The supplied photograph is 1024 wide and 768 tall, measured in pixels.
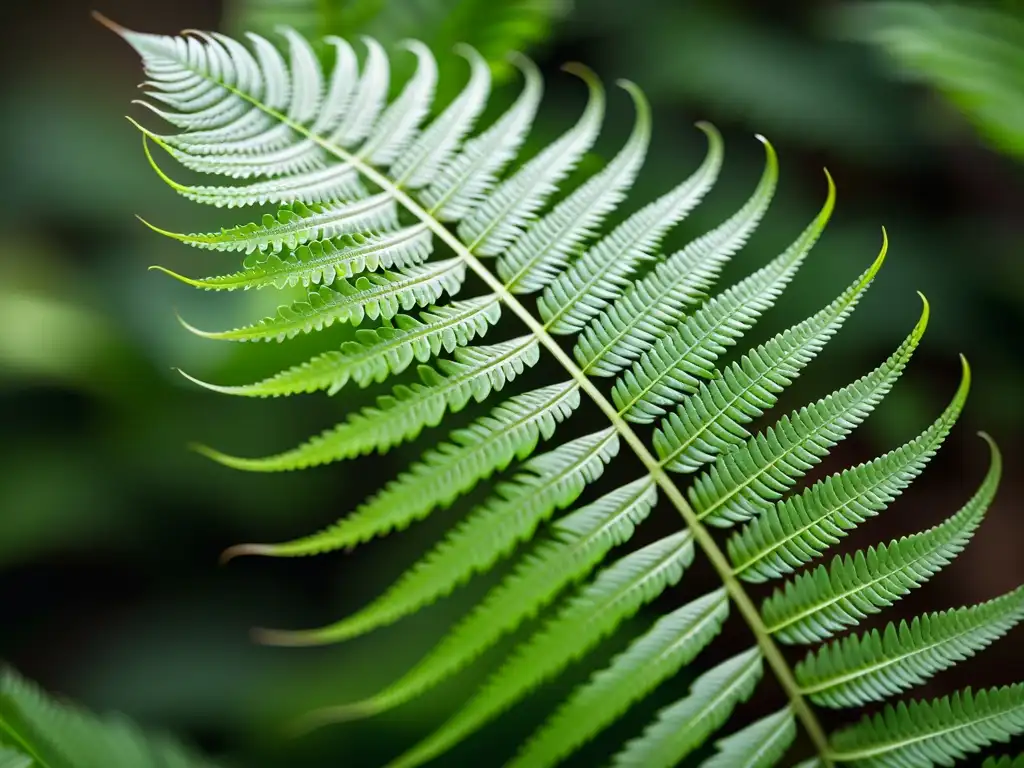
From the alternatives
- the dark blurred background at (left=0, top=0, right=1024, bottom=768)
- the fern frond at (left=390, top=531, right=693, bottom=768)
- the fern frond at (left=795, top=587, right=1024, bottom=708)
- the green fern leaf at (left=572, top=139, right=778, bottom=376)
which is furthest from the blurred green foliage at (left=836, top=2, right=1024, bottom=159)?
the fern frond at (left=390, top=531, right=693, bottom=768)

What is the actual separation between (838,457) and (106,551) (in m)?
1.59

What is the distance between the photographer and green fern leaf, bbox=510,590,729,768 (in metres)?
0.77

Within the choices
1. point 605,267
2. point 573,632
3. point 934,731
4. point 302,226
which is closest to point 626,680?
point 573,632

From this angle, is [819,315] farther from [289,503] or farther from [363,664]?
[289,503]

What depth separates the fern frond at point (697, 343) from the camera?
2.62ft

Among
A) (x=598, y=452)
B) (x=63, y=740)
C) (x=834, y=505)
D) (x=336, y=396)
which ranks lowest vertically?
(x=63, y=740)

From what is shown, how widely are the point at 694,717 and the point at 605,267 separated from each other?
45cm

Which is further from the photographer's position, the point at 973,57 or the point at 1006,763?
the point at 973,57

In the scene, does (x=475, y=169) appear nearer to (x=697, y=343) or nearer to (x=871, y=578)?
(x=697, y=343)

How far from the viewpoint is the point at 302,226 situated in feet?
2.53

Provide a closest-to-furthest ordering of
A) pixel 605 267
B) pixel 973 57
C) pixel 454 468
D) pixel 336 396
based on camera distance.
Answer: pixel 454 468, pixel 605 267, pixel 973 57, pixel 336 396

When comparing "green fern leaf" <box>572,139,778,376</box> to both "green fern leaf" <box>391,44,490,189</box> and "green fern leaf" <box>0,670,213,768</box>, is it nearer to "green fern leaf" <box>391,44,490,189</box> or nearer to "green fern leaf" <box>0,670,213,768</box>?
"green fern leaf" <box>391,44,490,189</box>

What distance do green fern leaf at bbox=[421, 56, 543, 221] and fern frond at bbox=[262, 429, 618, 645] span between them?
0.95ft

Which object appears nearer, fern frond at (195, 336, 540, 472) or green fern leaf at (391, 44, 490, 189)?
fern frond at (195, 336, 540, 472)
